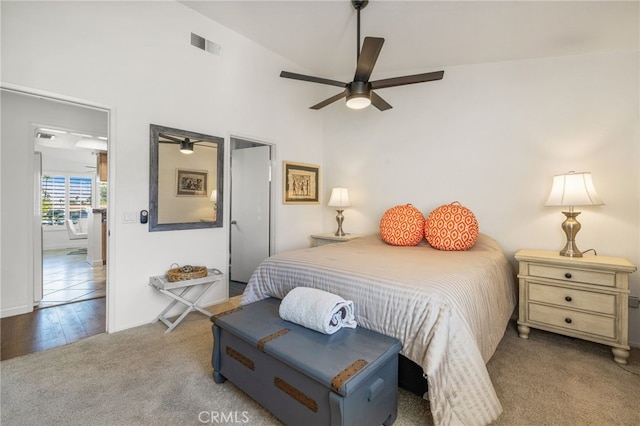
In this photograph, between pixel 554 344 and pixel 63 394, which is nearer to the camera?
pixel 63 394

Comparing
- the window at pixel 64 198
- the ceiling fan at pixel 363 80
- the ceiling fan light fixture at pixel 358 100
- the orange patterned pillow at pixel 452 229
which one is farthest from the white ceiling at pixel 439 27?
the window at pixel 64 198

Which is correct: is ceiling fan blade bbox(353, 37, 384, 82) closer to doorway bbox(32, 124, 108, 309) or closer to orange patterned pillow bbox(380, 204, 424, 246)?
orange patterned pillow bbox(380, 204, 424, 246)

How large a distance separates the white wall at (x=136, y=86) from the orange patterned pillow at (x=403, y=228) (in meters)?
1.86

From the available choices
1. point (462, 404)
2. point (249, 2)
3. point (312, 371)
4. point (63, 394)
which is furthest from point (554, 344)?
point (249, 2)

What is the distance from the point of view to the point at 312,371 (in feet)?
4.06

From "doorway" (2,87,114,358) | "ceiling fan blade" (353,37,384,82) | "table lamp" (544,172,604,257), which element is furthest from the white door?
"table lamp" (544,172,604,257)

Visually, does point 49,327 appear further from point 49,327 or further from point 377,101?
point 377,101

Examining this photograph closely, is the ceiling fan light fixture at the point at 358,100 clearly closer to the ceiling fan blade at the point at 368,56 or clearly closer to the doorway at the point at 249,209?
the ceiling fan blade at the point at 368,56

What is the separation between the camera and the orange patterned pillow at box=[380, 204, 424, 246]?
10.1 feet

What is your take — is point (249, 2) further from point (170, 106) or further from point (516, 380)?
point (516, 380)

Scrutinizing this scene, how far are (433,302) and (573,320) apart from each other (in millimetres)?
1724

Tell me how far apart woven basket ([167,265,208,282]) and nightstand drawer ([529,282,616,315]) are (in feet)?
9.78

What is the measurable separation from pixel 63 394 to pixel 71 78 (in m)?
2.26

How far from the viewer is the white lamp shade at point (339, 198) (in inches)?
155
